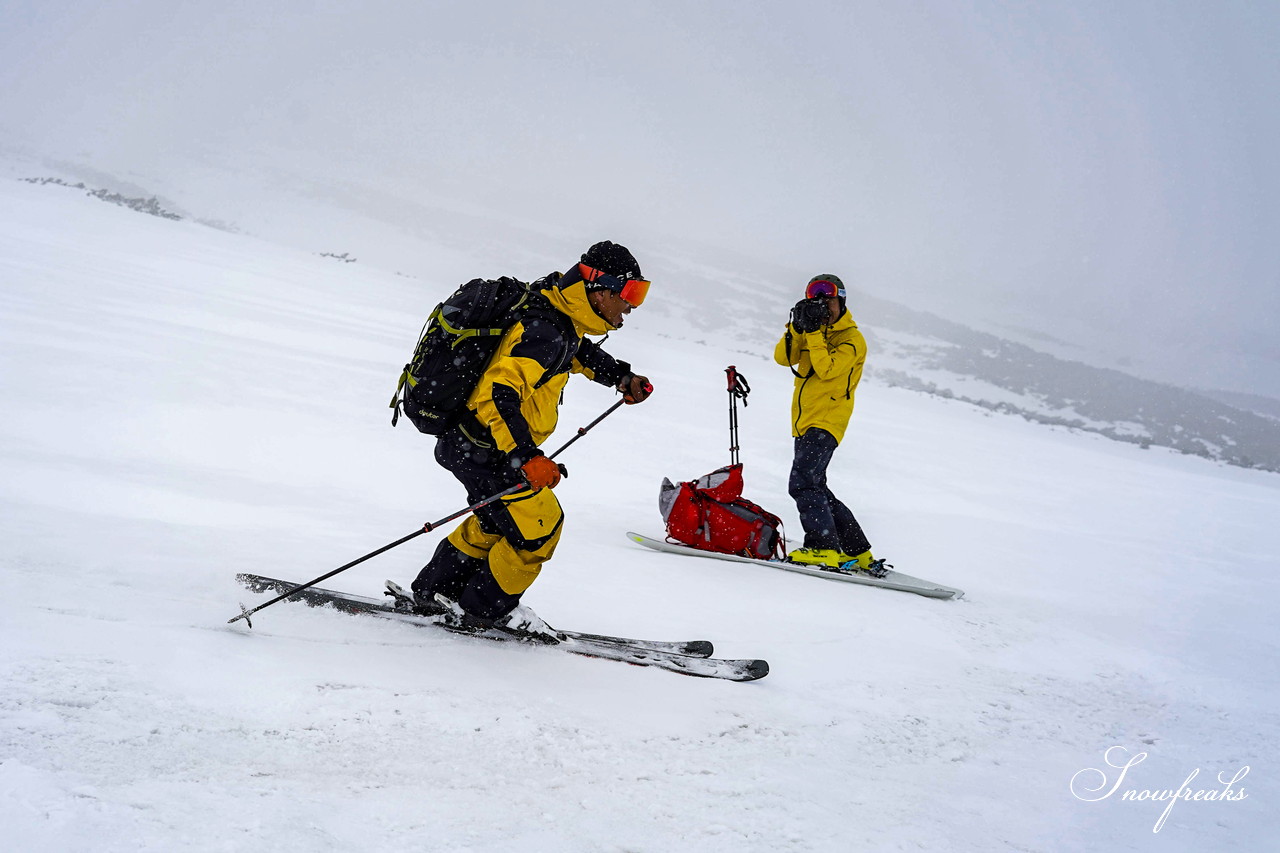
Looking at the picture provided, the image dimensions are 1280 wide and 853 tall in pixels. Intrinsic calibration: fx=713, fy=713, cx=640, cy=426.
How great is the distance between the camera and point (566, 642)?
3.38 m

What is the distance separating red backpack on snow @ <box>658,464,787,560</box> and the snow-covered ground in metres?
0.41

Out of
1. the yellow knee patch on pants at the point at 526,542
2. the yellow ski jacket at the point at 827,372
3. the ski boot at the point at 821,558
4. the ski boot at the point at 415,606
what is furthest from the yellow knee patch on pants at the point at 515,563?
the ski boot at the point at 821,558

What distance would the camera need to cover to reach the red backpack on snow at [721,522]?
593cm

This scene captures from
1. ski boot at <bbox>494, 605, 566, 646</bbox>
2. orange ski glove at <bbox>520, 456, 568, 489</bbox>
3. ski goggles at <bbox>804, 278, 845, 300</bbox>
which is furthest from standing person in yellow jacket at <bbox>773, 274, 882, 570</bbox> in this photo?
orange ski glove at <bbox>520, 456, 568, 489</bbox>

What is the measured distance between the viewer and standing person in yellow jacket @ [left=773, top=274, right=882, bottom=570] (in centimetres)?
557

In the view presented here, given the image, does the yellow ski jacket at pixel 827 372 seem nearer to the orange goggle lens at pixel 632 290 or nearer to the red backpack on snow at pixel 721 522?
the red backpack on snow at pixel 721 522

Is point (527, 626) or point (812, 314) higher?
point (812, 314)

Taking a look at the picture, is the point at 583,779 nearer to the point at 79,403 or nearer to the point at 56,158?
the point at 79,403

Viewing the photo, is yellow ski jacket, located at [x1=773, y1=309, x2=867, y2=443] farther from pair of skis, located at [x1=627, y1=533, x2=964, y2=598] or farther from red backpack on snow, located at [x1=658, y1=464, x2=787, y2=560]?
pair of skis, located at [x1=627, y1=533, x2=964, y2=598]

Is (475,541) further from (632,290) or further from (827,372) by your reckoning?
(827,372)

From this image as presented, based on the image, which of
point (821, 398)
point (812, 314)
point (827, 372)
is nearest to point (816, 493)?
point (821, 398)
